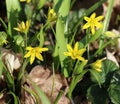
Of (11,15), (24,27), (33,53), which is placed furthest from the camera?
(11,15)

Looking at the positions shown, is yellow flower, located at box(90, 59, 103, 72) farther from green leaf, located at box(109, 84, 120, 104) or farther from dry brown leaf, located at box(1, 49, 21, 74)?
dry brown leaf, located at box(1, 49, 21, 74)

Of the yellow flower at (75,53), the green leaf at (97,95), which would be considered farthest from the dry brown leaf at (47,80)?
the yellow flower at (75,53)

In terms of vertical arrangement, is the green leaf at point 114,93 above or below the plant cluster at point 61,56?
below

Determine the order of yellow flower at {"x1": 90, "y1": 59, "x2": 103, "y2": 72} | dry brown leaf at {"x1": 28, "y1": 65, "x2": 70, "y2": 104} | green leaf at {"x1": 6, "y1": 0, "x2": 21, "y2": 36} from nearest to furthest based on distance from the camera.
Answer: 1. yellow flower at {"x1": 90, "y1": 59, "x2": 103, "y2": 72}
2. dry brown leaf at {"x1": 28, "y1": 65, "x2": 70, "y2": 104}
3. green leaf at {"x1": 6, "y1": 0, "x2": 21, "y2": 36}

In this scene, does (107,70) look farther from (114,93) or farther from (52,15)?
(52,15)

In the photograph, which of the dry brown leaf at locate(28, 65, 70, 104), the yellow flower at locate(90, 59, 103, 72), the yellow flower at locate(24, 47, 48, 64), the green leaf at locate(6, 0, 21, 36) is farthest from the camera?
the green leaf at locate(6, 0, 21, 36)

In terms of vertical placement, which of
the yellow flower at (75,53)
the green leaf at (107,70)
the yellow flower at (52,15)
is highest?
the yellow flower at (52,15)

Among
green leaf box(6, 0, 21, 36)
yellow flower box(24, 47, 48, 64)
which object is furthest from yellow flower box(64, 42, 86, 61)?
green leaf box(6, 0, 21, 36)

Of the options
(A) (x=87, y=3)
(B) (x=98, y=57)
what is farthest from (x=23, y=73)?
(A) (x=87, y=3)

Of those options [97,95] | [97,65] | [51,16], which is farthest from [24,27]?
[97,95]

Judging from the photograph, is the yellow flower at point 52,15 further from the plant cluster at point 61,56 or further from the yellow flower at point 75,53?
the yellow flower at point 75,53
